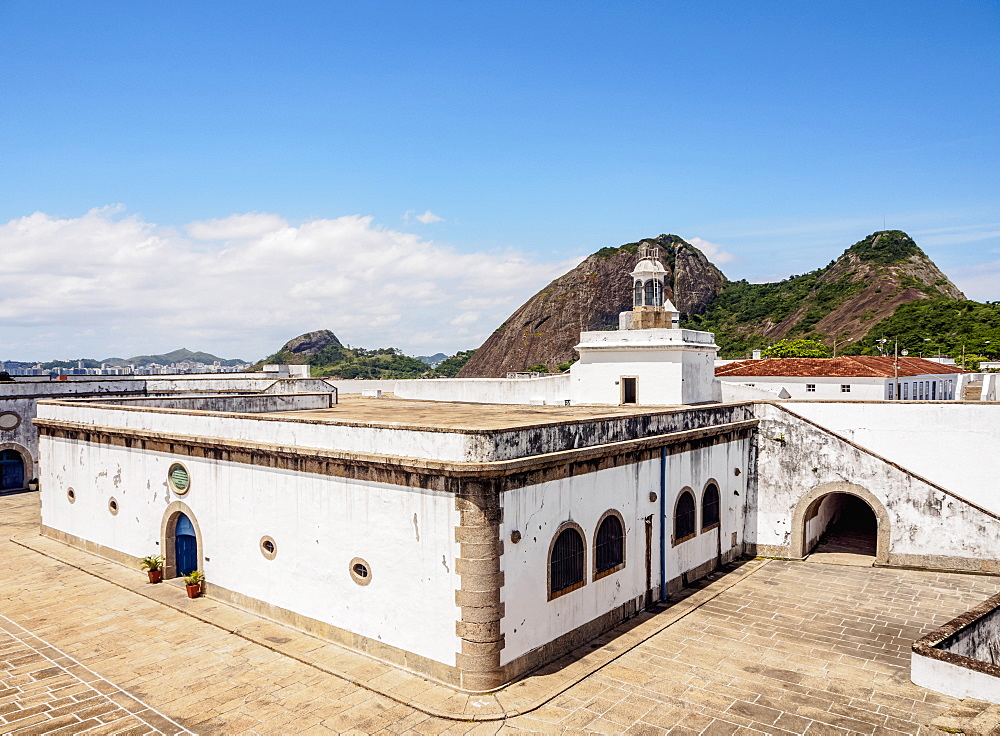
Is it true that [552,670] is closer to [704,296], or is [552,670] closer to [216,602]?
[216,602]

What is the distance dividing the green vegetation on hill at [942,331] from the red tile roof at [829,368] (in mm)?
20357

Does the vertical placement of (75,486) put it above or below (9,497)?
above

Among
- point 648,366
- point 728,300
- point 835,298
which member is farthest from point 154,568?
point 728,300

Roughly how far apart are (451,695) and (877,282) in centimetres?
9518

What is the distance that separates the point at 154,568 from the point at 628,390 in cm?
1601

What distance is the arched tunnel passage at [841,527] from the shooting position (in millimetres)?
21641

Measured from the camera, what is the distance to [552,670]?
12.6 metres

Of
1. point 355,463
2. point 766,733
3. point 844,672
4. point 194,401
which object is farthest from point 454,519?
point 194,401

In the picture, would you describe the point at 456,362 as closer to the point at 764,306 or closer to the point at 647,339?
the point at 764,306

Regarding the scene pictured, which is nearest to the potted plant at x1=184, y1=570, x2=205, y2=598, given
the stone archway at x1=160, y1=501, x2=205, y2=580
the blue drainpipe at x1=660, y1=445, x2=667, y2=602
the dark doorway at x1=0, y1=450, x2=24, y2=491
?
the stone archway at x1=160, y1=501, x2=205, y2=580

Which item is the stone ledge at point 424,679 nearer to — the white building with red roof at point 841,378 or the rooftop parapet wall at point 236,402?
the rooftop parapet wall at point 236,402

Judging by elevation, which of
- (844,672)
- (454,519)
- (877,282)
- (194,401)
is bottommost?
(844,672)

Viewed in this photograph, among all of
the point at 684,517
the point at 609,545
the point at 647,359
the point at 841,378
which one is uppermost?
the point at 647,359

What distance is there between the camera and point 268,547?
15094 millimetres
